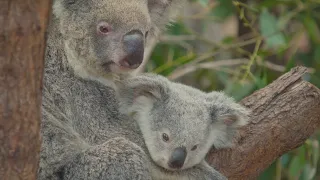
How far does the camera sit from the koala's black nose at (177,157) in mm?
3590

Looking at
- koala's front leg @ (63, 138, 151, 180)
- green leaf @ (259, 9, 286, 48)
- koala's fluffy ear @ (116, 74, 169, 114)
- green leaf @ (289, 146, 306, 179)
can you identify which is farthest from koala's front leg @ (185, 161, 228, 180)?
green leaf @ (259, 9, 286, 48)

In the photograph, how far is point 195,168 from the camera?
3.80 meters

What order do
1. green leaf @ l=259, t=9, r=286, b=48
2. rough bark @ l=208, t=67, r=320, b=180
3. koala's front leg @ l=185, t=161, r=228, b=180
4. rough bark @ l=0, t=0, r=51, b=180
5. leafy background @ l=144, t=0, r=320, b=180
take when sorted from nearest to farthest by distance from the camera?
rough bark @ l=0, t=0, r=51, b=180 → koala's front leg @ l=185, t=161, r=228, b=180 → rough bark @ l=208, t=67, r=320, b=180 → leafy background @ l=144, t=0, r=320, b=180 → green leaf @ l=259, t=9, r=286, b=48

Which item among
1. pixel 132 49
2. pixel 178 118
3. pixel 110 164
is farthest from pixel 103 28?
pixel 110 164

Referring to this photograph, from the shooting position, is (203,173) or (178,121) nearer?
(178,121)

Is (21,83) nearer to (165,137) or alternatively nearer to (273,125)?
(165,137)

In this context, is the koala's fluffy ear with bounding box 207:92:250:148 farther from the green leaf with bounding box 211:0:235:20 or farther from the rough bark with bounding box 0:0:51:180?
the green leaf with bounding box 211:0:235:20

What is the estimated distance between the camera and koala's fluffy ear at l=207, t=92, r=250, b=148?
12.9 feet

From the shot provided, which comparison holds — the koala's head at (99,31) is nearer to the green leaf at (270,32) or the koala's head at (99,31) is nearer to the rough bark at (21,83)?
the rough bark at (21,83)

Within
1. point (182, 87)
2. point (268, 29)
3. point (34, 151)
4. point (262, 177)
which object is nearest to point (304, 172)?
point (262, 177)

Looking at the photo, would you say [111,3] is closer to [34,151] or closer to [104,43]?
[104,43]

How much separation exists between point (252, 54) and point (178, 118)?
2.93m

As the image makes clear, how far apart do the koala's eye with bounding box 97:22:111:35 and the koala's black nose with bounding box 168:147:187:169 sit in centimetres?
83

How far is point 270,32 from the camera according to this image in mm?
6121
